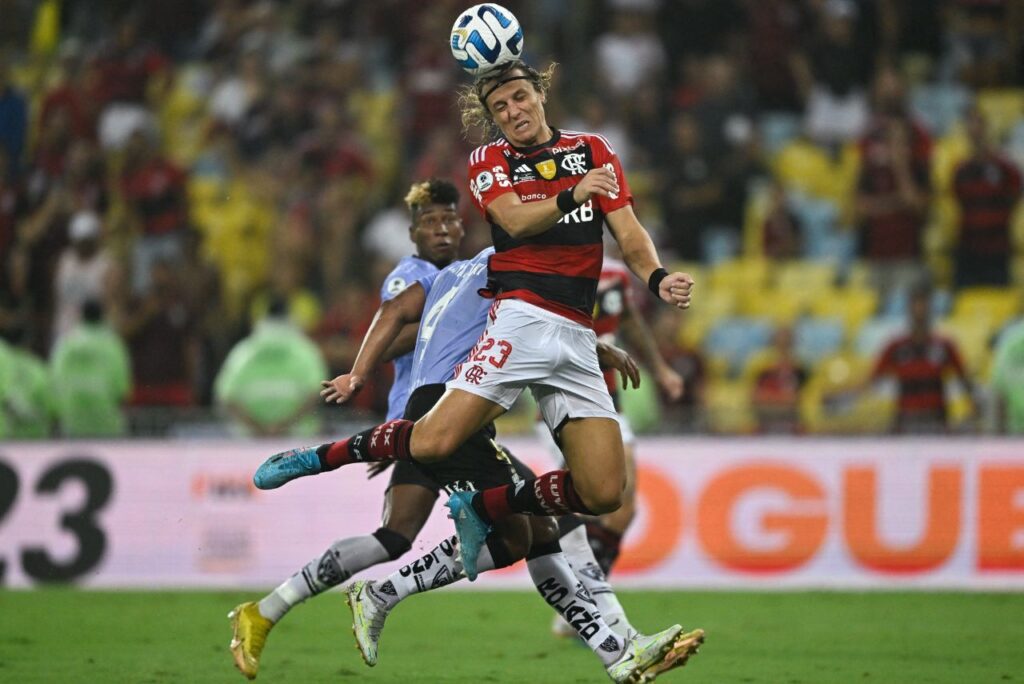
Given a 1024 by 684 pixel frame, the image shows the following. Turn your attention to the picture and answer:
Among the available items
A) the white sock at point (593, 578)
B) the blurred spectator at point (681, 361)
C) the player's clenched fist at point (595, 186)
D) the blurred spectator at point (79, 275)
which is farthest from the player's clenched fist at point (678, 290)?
the blurred spectator at point (79, 275)

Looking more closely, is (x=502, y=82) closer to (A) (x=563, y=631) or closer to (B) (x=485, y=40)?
(B) (x=485, y=40)

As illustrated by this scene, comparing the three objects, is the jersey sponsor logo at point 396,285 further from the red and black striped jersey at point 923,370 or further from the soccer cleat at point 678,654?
the red and black striped jersey at point 923,370

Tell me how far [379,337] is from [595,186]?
5.68ft

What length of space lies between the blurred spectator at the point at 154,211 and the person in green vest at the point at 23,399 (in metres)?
3.00

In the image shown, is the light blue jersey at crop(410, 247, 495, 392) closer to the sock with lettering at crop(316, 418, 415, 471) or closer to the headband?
the sock with lettering at crop(316, 418, 415, 471)

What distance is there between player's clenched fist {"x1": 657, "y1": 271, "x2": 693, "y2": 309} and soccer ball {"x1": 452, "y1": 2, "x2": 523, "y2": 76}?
57.1 inches

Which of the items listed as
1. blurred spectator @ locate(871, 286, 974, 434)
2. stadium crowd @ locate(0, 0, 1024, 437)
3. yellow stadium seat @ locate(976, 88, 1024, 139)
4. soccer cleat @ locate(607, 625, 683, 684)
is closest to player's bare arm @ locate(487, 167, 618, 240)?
soccer cleat @ locate(607, 625, 683, 684)

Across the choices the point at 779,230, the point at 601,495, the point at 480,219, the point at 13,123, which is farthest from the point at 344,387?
the point at 13,123

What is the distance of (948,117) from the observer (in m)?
18.6

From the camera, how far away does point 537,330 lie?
7.46 meters

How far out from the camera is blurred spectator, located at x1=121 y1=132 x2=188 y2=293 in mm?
17984

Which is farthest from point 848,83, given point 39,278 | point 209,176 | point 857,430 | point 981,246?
point 39,278

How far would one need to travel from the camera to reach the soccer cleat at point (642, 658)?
7355 mm

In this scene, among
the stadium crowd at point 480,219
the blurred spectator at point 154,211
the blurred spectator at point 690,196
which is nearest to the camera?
the stadium crowd at point 480,219
